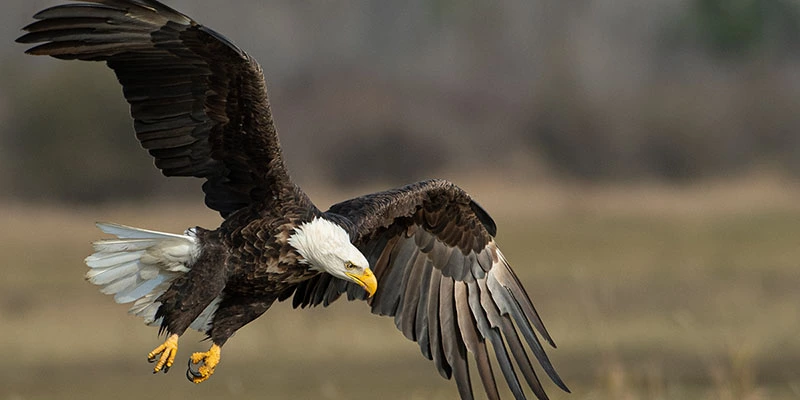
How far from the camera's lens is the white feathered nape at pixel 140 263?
702cm

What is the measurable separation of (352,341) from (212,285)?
25.8ft

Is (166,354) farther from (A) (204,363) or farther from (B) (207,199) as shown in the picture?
(B) (207,199)

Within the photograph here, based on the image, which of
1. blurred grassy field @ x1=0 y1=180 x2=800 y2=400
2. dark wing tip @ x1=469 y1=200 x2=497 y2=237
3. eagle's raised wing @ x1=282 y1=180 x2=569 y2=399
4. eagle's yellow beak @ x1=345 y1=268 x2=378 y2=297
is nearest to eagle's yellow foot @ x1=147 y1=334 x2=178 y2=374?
eagle's yellow beak @ x1=345 y1=268 x2=378 y2=297

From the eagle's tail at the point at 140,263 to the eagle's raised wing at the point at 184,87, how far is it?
0.32m

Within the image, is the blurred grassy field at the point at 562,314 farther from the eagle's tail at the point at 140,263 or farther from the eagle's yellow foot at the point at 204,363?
the eagle's tail at the point at 140,263

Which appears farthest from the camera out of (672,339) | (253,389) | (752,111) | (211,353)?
(752,111)

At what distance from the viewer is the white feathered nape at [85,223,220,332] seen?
7.02 metres

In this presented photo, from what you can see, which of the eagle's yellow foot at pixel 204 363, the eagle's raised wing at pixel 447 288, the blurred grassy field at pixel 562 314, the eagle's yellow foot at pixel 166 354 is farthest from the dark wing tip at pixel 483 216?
the eagle's yellow foot at pixel 166 354

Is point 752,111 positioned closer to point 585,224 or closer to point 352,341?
point 585,224

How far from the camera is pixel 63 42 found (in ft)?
→ 21.4

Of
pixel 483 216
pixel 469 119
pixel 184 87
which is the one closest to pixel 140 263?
pixel 184 87

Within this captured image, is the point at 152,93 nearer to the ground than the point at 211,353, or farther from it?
farther from it

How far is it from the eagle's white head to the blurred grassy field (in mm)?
2062

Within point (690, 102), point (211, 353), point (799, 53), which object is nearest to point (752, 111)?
point (690, 102)
